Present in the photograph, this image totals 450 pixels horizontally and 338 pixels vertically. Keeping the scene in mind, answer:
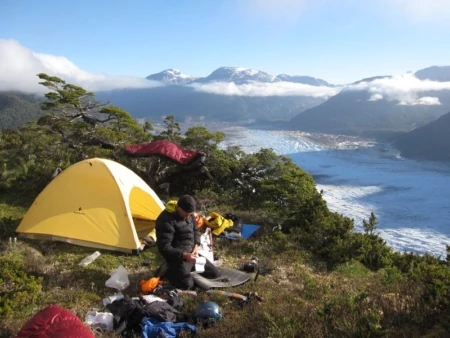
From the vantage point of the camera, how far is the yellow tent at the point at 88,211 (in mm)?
7852

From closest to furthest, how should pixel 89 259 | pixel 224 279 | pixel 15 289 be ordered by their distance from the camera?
pixel 15 289
pixel 224 279
pixel 89 259

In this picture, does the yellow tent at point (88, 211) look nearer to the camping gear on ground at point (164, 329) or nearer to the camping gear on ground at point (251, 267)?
the camping gear on ground at point (251, 267)

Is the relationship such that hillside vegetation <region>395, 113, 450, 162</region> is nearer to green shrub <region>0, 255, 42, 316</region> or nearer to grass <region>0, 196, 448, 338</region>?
grass <region>0, 196, 448, 338</region>

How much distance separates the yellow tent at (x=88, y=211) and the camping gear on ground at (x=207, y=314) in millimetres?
3141

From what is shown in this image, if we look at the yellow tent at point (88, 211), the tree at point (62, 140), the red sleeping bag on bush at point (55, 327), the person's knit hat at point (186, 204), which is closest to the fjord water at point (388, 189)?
the tree at point (62, 140)

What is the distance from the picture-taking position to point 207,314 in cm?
490

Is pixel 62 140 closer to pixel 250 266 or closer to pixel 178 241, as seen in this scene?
pixel 178 241

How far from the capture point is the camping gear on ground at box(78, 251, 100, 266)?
23.6 feet

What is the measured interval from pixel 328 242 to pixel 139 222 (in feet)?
15.8

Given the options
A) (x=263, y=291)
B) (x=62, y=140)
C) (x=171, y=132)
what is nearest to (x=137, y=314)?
(x=263, y=291)

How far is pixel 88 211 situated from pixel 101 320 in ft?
11.7

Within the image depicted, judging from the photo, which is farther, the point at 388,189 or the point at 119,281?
the point at 388,189

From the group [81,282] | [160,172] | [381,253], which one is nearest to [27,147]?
[160,172]

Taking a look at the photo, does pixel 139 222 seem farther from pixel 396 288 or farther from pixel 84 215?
pixel 396 288
